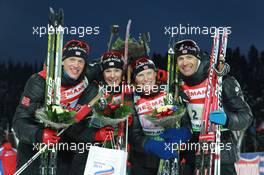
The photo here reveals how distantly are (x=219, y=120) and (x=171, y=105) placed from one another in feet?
2.33

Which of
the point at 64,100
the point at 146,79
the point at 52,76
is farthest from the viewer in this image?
the point at 146,79

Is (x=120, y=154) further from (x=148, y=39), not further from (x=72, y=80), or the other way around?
(x=148, y=39)

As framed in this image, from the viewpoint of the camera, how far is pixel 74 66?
697cm

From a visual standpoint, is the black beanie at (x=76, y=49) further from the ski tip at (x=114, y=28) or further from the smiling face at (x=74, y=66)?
the ski tip at (x=114, y=28)

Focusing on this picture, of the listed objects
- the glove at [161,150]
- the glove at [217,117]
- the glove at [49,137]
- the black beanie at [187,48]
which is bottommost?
the glove at [161,150]

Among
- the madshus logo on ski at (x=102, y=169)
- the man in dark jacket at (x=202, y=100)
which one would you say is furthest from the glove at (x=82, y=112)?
the man in dark jacket at (x=202, y=100)

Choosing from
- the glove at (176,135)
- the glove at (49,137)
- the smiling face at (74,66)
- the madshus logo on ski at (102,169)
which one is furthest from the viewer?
the smiling face at (74,66)

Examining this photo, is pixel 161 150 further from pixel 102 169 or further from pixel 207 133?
pixel 102 169

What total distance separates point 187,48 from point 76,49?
148 centimetres

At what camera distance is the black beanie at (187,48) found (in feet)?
22.4

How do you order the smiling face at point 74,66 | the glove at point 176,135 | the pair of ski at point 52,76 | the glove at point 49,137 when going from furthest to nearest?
the smiling face at point 74,66 → the pair of ski at point 52,76 → the glove at point 176,135 → the glove at point 49,137

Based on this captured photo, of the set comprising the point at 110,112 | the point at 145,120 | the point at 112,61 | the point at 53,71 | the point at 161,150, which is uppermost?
the point at 112,61

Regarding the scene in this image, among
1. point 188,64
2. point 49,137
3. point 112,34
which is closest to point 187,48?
point 188,64

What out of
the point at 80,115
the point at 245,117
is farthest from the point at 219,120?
the point at 80,115
